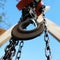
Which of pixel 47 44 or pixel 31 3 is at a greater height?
pixel 31 3

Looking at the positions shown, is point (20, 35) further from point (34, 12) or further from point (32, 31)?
point (34, 12)

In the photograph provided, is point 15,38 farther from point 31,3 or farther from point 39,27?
point 31,3

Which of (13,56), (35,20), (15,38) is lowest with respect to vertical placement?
(13,56)

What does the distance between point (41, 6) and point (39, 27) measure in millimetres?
619

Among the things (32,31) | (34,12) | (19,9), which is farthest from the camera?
(19,9)

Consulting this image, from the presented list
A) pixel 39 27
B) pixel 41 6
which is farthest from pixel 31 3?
pixel 39 27

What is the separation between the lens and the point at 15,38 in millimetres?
2994

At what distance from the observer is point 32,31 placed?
287 cm

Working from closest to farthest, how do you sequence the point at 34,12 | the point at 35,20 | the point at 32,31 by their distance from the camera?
the point at 32,31 → the point at 35,20 → the point at 34,12

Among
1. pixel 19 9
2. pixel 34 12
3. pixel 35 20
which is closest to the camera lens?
pixel 35 20

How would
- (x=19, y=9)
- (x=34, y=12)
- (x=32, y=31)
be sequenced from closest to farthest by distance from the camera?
1. (x=32, y=31)
2. (x=34, y=12)
3. (x=19, y=9)

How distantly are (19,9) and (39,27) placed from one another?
75 cm

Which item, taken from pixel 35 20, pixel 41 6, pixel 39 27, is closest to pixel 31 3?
pixel 41 6

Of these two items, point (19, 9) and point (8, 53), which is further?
point (19, 9)
